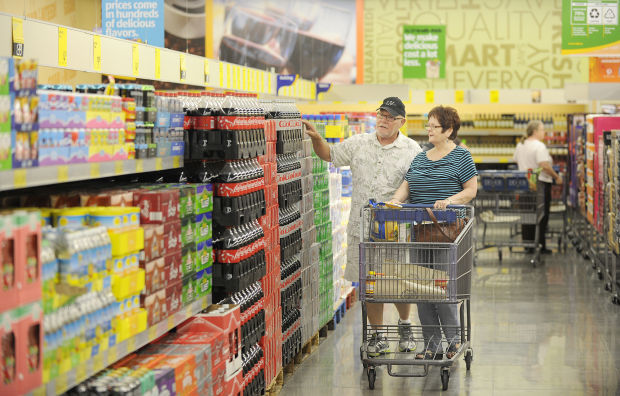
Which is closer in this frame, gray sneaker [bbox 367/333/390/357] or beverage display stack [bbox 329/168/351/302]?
gray sneaker [bbox 367/333/390/357]

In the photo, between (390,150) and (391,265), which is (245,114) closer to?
(391,265)

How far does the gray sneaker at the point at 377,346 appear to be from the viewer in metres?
6.03

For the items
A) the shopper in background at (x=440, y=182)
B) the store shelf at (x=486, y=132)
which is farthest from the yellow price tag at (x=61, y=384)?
the store shelf at (x=486, y=132)

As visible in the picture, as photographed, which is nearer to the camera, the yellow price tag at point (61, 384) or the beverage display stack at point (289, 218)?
the yellow price tag at point (61, 384)

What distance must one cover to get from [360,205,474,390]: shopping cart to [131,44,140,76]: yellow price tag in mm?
2106

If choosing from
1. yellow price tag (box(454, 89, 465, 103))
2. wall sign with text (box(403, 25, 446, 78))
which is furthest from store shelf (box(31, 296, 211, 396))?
yellow price tag (box(454, 89, 465, 103))

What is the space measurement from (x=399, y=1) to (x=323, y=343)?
1392cm

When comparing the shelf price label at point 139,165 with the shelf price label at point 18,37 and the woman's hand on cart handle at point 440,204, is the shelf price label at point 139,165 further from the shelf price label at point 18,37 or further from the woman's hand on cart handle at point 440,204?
the woman's hand on cart handle at point 440,204

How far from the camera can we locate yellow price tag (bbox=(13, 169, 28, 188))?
267 centimetres

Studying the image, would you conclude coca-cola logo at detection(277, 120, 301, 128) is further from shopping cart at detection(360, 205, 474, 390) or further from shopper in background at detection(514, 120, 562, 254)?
shopper in background at detection(514, 120, 562, 254)

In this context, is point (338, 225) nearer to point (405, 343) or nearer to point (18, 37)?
point (405, 343)

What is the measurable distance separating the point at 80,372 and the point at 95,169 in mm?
735

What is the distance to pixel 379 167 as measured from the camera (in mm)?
6516

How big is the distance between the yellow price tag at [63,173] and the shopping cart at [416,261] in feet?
9.20
